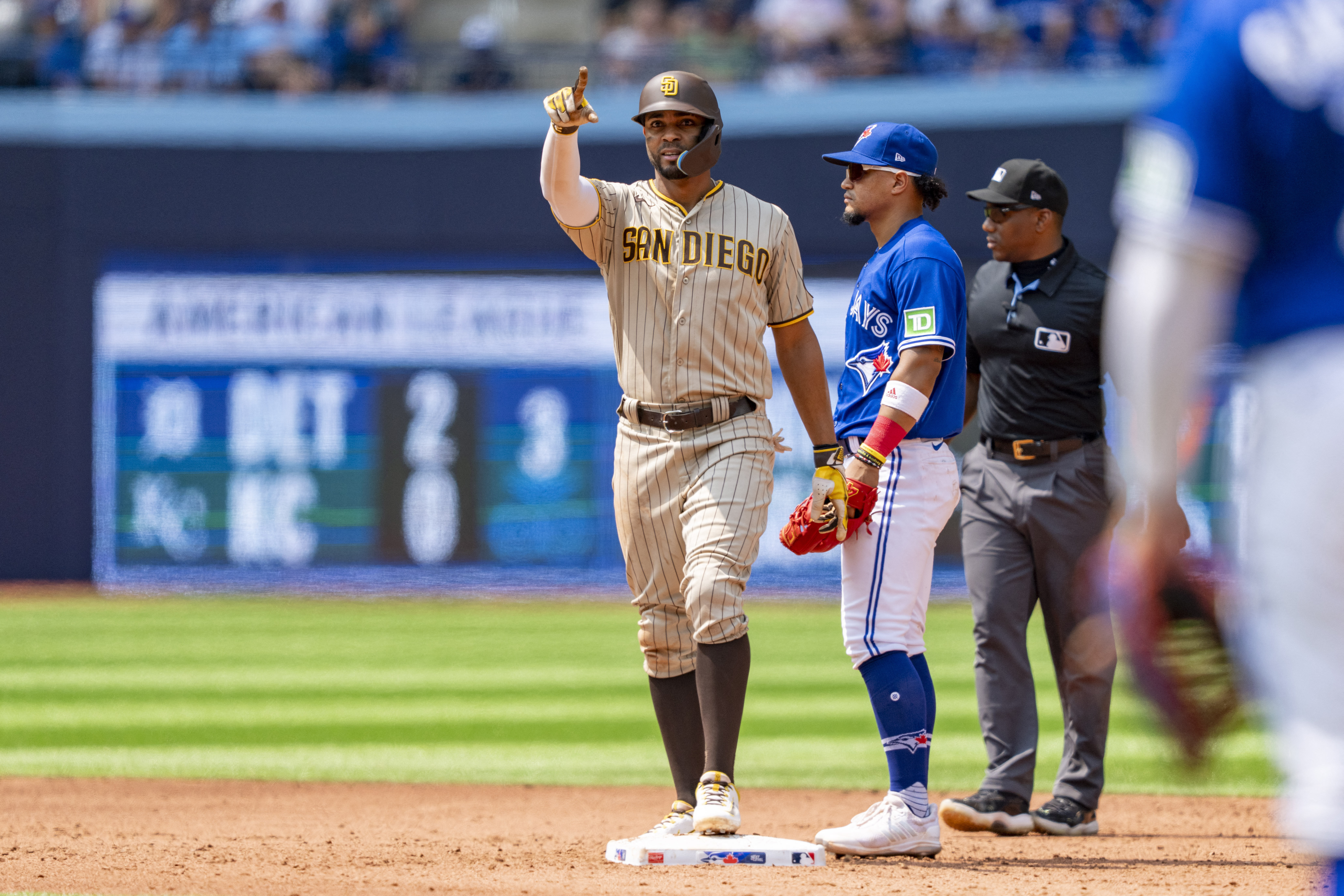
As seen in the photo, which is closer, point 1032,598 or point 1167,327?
point 1167,327

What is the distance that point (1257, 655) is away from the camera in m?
1.72

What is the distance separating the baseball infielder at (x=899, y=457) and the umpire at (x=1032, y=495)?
0.64m

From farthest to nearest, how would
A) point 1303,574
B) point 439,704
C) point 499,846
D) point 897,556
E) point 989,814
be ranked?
point 439,704
point 989,814
point 499,846
point 897,556
point 1303,574

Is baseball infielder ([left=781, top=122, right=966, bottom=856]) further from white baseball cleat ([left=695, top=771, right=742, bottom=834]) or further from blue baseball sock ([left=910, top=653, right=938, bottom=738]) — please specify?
white baseball cleat ([left=695, top=771, right=742, bottom=834])

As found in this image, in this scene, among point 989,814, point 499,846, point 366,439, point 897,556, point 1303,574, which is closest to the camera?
point 1303,574

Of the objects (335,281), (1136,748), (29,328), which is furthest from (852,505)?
(29,328)

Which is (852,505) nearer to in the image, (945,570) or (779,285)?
(779,285)

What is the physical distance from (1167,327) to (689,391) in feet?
9.12

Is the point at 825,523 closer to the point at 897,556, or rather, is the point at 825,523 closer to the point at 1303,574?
the point at 897,556

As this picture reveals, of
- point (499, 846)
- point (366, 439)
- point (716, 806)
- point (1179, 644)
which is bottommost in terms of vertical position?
point (499, 846)

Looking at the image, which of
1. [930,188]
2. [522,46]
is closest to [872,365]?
[930,188]

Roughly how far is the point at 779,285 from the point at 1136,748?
164 inches

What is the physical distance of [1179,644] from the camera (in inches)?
69.0

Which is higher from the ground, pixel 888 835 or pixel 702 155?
pixel 702 155
